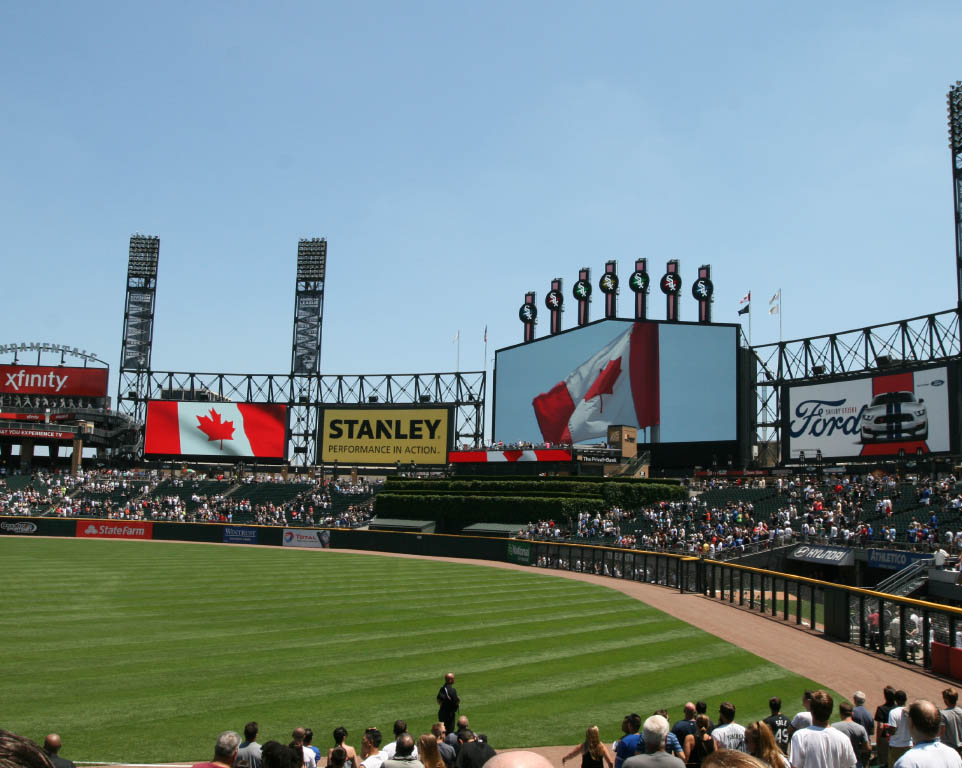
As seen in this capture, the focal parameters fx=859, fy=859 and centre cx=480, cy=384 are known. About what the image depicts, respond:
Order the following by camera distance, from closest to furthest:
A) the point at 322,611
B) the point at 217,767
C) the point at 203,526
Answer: the point at 217,767 → the point at 322,611 → the point at 203,526

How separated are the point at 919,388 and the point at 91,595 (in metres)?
46.6

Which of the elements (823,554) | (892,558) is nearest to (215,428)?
(823,554)

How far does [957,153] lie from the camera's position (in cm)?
5116

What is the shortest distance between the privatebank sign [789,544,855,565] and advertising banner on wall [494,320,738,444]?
25.3 metres

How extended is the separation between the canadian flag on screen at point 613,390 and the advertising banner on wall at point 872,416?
10.7 m

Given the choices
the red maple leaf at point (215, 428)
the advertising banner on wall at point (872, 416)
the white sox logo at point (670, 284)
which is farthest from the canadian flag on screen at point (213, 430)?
the advertising banner on wall at point (872, 416)

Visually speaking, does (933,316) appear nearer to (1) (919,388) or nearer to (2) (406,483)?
(1) (919,388)

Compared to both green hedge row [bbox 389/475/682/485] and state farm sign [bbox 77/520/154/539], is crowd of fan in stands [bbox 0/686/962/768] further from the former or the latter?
state farm sign [bbox 77/520/154/539]

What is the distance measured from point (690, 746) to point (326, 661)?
10.2 metres

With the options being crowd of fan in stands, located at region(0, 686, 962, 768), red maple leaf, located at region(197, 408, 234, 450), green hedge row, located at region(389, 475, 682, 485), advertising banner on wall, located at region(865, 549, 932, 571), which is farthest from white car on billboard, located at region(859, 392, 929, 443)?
red maple leaf, located at region(197, 408, 234, 450)

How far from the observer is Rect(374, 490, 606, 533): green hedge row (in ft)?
195

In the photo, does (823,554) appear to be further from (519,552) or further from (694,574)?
(519,552)

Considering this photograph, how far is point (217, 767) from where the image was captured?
231 inches

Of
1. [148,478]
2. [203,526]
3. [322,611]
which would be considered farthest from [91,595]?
[148,478]
